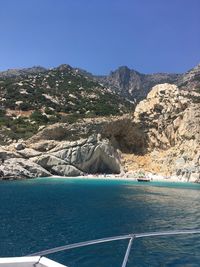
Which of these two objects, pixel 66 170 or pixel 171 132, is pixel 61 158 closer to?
pixel 66 170

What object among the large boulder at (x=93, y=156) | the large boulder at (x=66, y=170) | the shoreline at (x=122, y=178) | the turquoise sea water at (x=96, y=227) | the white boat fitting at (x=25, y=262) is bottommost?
the turquoise sea water at (x=96, y=227)

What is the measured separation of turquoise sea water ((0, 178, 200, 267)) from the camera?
53.5 ft

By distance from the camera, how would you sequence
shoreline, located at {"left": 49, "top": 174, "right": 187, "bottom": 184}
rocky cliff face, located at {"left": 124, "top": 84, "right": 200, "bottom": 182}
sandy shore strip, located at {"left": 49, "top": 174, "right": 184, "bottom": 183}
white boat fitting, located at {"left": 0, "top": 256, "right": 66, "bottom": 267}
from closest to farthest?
white boat fitting, located at {"left": 0, "top": 256, "right": 66, "bottom": 267}
shoreline, located at {"left": 49, "top": 174, "right": 187, "bottom": 184}
sandy shore strip, located at {"left": 49, "top": 174, "right": 184, "bottom": 183}
rocky cliff face, located at {"left": 124, "top": 84, "right": 200, "bottom": 182}

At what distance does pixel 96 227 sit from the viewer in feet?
75.4

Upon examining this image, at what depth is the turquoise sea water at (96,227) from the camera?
53.5 ft

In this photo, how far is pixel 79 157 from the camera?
74562 mm

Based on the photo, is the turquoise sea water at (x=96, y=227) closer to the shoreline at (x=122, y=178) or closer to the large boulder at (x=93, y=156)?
the shoreline at (x=122, y=178)

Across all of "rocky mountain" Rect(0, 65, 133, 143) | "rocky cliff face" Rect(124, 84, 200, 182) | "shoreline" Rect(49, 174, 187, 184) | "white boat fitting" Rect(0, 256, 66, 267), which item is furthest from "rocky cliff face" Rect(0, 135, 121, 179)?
"white boat fitting" Rect(0, 256, 66, 267)

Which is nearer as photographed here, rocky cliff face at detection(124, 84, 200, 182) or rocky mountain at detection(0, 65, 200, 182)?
rocky mountain at detection(0, 65, 200, 182)

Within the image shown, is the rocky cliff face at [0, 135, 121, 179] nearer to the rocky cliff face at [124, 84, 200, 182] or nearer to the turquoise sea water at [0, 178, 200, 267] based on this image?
the rocky cliff face at [124, 84, 200, 182]

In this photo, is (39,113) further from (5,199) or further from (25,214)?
(25,214)

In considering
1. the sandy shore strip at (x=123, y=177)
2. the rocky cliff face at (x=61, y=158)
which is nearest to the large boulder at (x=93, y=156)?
the rocky cliff face at (x=61, y=158)

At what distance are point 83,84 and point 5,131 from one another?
66.5 m

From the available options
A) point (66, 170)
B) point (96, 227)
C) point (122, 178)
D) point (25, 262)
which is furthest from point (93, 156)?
point (25, 262)
